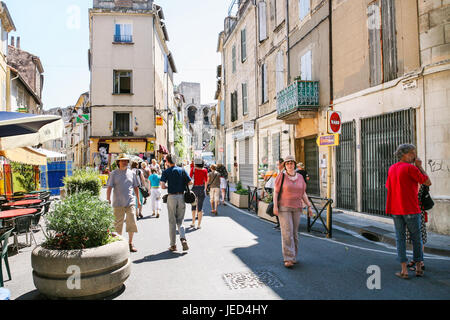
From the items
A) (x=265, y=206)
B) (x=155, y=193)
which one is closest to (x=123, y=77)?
(x=155, y=193)

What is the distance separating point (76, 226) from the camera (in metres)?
4.02

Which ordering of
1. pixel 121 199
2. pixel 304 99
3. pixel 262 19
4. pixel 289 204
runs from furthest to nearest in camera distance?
pixel 262 19, pixel 304 99, pixel 121 199, pixel 289 204

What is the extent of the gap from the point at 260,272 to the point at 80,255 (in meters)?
2.45

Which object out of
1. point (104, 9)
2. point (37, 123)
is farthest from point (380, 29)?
point (104, 9)

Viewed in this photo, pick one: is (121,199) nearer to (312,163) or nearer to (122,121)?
(312,163)

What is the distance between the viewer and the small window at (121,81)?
28047 mm

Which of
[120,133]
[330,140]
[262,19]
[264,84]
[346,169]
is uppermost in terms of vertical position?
[262,19]

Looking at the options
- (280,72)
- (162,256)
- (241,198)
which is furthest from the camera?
(280,72)

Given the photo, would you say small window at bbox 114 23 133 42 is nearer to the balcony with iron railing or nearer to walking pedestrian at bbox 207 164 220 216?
the balcony with iron railing

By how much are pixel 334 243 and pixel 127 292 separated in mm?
4249

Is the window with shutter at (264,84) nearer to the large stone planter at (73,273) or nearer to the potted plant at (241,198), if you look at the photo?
the potted plant at (241,198)

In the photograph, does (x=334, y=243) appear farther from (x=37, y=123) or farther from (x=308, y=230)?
(x=37, y=123)

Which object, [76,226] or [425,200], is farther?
[425,200]

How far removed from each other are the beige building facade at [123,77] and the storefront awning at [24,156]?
59.9ft
